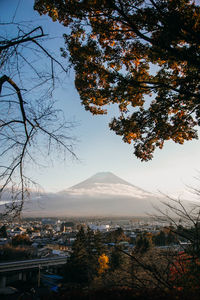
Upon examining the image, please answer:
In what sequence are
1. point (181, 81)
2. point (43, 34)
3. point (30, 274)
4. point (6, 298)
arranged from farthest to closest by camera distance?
point (30, 274), point (6, 298), point (181, 81), point (43, 34)

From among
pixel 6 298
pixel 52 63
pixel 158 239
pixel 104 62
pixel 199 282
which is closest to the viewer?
pixel 52 63

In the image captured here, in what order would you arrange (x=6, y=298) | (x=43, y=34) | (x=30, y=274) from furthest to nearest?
(x=30, y=274)
(x=6, y=298)
(x=43, y=34)

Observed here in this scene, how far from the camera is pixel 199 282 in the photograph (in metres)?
3.13

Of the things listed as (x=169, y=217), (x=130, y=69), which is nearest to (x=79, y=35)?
(x=130, y=69)

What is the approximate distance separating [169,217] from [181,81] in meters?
2.59

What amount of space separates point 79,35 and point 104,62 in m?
0.72

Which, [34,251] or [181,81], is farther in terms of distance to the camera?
[34,251]

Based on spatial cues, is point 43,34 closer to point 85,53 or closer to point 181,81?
point 85,53

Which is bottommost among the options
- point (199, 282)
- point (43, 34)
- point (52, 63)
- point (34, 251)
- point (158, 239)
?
point (34, 251)

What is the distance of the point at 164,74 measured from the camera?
13.9ft

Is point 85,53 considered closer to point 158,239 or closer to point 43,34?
point 43,34

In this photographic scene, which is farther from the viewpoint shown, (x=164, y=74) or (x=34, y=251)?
(x=34, y=251)

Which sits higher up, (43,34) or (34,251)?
(43,34)

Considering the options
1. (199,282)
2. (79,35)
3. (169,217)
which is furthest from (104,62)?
(199,282)
